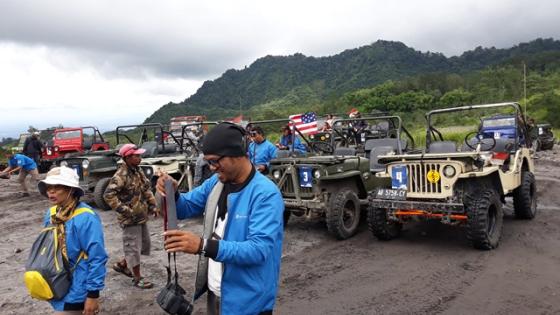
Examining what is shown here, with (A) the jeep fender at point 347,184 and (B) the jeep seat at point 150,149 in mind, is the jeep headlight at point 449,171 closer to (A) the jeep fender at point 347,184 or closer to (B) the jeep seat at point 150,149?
(A) the jeep fender at point 347,184

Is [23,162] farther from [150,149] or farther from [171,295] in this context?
[171,295]

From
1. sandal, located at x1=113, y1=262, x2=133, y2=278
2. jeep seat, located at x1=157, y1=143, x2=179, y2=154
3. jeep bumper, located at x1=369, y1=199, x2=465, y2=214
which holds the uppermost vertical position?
jeep seat, located at x1=157, y1=143, x2=179, y2=154

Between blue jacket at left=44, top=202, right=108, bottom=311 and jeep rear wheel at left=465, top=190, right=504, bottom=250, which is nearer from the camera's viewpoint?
blue jacket at left=44, top=202, right=108, bottom=311

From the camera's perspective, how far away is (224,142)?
1945mm

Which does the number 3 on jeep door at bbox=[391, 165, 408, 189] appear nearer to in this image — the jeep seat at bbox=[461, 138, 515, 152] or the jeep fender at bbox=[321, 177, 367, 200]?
the jeep fender at bbox=[321, 177, 367, 200]

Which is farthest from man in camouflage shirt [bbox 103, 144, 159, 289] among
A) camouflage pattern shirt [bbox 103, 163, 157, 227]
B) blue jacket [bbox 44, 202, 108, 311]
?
blue jacket [bbox 44, 202, 108, 311]

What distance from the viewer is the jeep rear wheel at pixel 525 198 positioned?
269 inches

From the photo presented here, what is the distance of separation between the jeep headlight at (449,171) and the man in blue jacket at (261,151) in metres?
2.56

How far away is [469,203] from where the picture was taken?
17.8ft

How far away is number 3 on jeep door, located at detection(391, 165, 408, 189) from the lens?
5.88m

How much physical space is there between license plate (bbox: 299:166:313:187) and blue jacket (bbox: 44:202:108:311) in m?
4.07

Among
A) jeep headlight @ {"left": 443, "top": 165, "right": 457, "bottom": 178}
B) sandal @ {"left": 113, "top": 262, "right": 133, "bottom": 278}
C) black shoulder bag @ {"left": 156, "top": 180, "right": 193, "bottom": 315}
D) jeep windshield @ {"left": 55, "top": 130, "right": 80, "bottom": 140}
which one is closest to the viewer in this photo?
black shoulder bag @ {"left": 156, "top": 180, "right": 193, "bottom": 315}

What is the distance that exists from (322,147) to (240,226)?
22.8 ft

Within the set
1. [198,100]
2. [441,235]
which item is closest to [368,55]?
[198,100]
